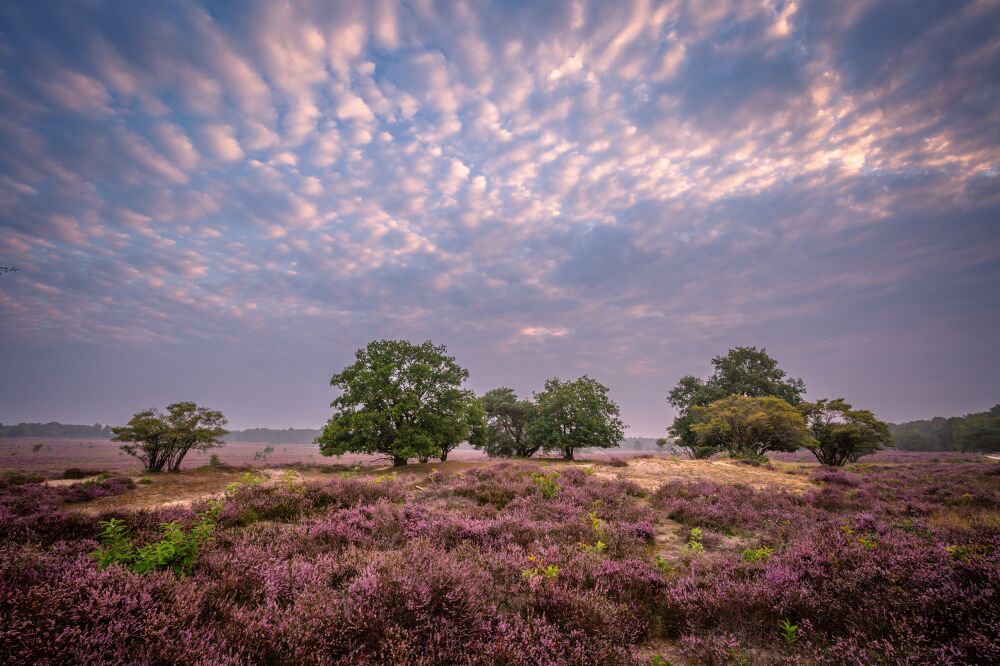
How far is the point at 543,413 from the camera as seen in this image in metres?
40.6

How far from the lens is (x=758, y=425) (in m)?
31.5

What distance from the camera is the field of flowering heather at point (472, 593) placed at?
9.98 ft

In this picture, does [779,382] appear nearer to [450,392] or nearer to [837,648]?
[450,392]

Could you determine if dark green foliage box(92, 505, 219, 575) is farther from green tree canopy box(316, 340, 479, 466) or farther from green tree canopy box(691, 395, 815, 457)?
green tree canopy box(691, 395, 815, 457)

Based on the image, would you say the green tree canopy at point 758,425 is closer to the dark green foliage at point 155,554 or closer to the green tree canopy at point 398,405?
the green tree canopy at point 398,405

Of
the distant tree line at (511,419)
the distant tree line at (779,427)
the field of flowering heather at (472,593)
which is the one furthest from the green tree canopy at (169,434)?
the distant tree line at (779,427)

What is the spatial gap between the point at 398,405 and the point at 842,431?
1512 inches

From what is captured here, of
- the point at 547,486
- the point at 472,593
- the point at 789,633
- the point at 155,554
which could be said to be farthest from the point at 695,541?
the point at 155,554

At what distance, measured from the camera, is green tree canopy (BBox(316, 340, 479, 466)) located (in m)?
26.3

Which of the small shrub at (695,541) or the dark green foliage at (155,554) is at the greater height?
the dark green foliage at (155,554)

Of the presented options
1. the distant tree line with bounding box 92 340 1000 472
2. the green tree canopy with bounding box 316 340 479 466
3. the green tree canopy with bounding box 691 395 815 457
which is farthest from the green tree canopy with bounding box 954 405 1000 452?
the green tree canopy with bounding box 316 340 479 466

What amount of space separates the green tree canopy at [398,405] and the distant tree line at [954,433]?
3777 inches

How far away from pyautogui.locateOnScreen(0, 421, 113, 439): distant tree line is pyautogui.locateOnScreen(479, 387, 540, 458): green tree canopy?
191 metres

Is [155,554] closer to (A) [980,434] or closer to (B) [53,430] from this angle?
(A) [980,434]
